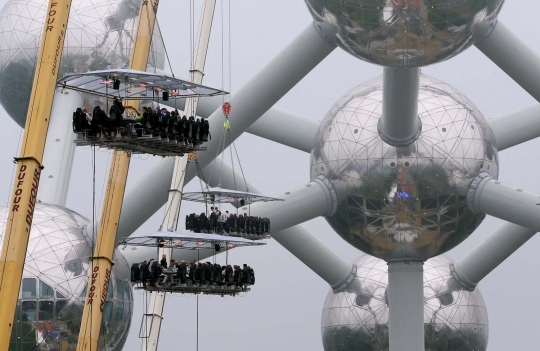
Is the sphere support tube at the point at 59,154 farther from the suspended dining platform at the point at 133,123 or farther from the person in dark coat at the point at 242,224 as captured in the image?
the suspended dining platform at the point at 133,123

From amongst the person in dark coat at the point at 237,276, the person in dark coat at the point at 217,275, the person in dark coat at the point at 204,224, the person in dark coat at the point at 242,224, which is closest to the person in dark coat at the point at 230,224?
the person in dark coat at the point at 242,224

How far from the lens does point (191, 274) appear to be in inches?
834

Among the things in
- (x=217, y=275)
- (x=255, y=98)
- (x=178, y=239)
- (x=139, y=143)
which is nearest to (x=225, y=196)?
(x=255, y=98)

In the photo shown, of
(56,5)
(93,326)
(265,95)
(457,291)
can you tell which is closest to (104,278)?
(93,326)

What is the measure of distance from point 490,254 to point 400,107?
19.9 ft

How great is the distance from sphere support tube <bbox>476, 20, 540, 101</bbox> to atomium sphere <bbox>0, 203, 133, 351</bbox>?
8888 mm

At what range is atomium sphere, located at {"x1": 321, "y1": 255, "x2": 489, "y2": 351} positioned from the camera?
92.3 feet

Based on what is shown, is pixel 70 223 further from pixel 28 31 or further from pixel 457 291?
pixel 457 291

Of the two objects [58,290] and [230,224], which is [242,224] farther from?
[58,290]

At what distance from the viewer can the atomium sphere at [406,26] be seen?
19250 millimetres

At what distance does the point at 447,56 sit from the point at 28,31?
11138 millimetres

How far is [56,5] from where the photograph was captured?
1534cm

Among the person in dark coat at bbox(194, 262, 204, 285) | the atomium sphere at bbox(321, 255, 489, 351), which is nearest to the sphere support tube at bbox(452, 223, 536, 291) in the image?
the atomium sphere at bbox(321, 255, 489, 351)

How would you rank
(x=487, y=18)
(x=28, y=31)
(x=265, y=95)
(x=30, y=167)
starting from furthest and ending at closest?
(x=28, y=31), (x=265, y=95), (x=487, y=18), (x=30, y=167)
